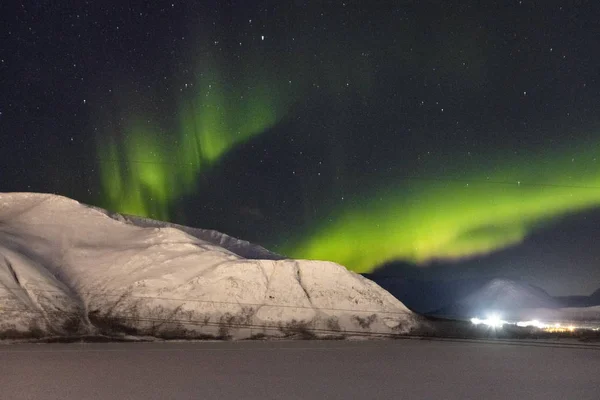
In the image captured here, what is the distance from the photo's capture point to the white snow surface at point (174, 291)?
117 meters

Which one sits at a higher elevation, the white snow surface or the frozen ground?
the white snow surface

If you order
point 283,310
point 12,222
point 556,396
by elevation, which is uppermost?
point 12,222

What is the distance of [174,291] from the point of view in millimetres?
131625

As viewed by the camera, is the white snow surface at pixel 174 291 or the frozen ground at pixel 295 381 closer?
the frozen ground at pixel 295 381

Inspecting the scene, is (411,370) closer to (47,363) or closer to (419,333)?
(47,363)

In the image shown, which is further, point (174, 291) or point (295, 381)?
point (174, 291)

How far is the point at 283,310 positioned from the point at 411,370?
93863 millimetres

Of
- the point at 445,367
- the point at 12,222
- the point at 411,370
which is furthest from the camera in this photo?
the point at 12,222

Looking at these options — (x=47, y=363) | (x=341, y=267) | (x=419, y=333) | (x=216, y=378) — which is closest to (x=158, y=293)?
(x=341, y=267)

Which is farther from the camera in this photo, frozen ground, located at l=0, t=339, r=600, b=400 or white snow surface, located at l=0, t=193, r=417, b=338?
→ white snow surface, located at l=0, t=193, r=417, b=338

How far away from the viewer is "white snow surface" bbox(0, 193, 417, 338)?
117438 mm

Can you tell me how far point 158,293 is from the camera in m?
131

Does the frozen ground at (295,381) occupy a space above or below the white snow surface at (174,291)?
below

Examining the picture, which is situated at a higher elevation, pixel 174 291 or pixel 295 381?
pixel 174 291
